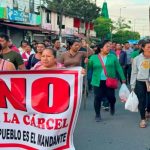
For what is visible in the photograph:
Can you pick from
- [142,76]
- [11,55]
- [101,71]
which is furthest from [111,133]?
[11,55]

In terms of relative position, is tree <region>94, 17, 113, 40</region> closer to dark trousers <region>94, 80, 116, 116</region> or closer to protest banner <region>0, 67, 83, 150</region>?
dark trousers <region>94, 80, 116, 116</region>

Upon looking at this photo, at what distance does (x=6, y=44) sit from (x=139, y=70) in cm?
227

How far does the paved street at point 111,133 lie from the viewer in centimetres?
632

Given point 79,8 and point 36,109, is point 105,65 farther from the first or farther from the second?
point 79,8

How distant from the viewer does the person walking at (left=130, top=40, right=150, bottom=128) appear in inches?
300

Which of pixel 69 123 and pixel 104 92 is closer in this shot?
pixel 69 123

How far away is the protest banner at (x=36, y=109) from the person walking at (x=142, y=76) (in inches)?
129

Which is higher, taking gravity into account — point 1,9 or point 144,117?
point 1,9

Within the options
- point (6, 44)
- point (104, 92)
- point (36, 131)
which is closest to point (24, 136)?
point (36, 131)

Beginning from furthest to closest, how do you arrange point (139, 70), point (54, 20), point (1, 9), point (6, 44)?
point (54, 20) < point (1, 9) < point (139, 70) < point (6, 44)

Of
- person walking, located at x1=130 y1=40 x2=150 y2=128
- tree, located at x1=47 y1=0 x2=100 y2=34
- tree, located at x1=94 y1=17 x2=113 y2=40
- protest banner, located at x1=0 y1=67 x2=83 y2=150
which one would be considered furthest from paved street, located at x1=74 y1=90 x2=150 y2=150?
tree, located at x1=94 y1=17 x2=113 y2=40

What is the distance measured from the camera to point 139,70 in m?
7.68

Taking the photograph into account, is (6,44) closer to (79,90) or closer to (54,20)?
(79,90)

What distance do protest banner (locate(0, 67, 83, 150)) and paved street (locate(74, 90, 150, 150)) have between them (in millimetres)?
1781
